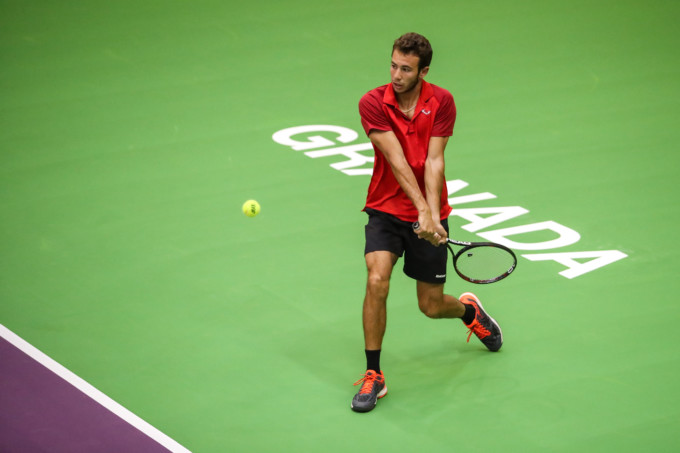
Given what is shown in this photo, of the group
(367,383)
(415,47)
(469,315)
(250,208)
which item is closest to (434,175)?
(415,47)

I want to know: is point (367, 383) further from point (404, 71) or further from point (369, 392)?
point (404, 71)

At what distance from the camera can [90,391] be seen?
6961 mm

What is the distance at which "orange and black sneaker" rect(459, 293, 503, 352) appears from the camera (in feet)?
24.3

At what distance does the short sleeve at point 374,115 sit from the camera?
675 cm

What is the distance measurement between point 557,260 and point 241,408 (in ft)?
10.9

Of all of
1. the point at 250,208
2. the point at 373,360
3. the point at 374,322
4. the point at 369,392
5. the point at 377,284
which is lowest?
the point at 369,392

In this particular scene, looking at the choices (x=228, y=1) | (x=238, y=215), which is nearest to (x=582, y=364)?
(x=238, y=215)

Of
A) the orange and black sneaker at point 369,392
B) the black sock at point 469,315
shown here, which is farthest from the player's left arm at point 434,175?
the orange and black sneaker at point 369,392

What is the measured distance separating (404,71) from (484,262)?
1445mm

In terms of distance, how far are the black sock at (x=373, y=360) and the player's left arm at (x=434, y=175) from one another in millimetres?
903

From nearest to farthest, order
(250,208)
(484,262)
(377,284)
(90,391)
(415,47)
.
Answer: (415,47) < (377,284) < (90,391) < (484,262) < (250,208)

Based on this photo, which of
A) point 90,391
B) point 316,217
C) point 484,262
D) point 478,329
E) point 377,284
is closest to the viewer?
point 377,284

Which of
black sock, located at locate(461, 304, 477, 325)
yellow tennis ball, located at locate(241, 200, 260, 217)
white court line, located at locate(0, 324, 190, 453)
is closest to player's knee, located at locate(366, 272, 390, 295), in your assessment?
black sock, located at locate(461, 304, 477, 325)

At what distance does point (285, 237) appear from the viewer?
9.31m
